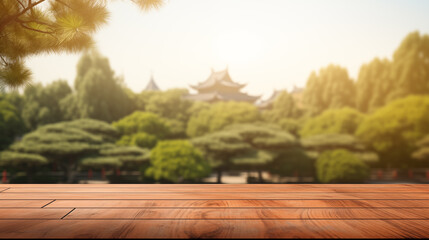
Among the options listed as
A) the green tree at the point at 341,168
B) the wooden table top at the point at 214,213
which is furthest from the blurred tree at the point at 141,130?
the wooden table top at the point at 214,213

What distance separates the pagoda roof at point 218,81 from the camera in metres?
19.3

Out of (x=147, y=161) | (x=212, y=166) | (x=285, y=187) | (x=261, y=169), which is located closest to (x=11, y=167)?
(x=147, y=161)

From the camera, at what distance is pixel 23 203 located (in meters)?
1.01

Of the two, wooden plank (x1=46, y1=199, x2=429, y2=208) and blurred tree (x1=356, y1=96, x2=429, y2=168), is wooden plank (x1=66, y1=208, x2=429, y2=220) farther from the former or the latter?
blurred tree (x1=356, y1=96, x2=429, y2=168)

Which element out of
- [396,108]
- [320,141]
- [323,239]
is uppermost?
[396,108]

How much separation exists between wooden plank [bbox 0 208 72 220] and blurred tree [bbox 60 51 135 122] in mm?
10206

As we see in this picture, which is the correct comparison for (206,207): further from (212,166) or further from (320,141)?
(320,141)

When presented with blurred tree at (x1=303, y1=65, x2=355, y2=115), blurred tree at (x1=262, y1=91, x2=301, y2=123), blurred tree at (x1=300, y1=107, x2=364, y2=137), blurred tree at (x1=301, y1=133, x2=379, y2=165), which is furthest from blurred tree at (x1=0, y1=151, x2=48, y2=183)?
blurred tree at (x1=303, y1=65, x2=355, y2=115)

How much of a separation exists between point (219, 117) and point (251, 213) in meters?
9.89

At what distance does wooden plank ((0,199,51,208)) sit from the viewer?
971 mm

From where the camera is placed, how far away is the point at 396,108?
32.2 feet

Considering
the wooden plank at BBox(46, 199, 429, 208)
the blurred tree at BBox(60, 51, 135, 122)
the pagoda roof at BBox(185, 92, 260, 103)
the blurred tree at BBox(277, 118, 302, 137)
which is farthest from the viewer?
the pagoda roof at BBox(185, 92, 260, 103)

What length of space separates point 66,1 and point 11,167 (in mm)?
9007

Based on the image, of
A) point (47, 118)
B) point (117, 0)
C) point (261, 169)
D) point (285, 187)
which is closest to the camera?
point (285, 187)
